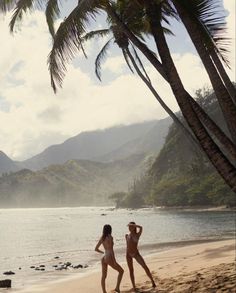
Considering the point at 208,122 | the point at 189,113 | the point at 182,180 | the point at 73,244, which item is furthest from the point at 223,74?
the point at 182,180

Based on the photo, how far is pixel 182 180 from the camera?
14812 centimetres

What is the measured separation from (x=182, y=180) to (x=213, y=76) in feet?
466

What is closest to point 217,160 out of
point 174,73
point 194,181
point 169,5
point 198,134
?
point 198,134

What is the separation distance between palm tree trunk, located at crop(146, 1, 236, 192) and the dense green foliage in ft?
295

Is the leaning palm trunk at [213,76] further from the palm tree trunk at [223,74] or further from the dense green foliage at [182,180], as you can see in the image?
the dense green foliage at [182,180]

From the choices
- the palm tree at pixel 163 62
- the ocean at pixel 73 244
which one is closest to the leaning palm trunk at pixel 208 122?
the palm tree at pixel 163 62

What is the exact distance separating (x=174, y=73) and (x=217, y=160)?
6.67ft

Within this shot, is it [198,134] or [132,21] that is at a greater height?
[132,21]

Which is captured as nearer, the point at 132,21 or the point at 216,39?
the point at 216,39

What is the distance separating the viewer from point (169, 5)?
10.1 meters

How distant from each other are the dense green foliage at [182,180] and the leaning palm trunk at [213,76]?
8993 centimetres

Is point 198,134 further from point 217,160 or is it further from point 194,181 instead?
point 194,181

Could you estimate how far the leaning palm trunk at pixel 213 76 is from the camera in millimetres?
8055

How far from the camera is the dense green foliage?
126 meters
